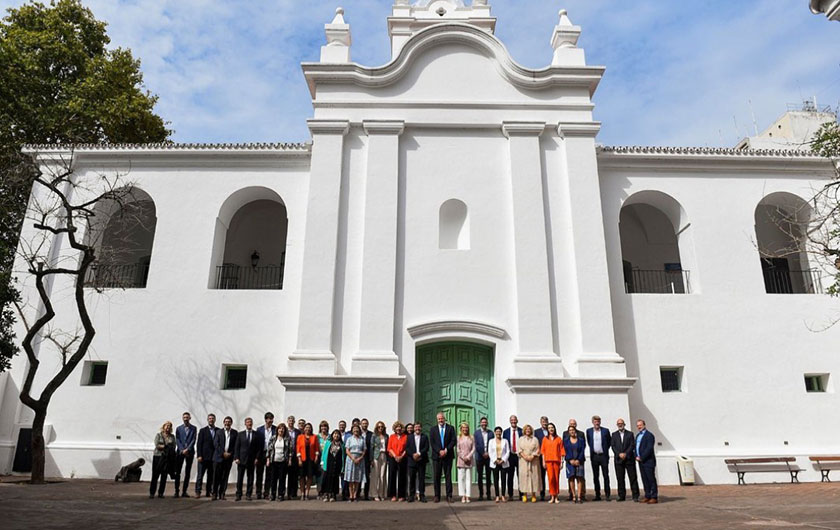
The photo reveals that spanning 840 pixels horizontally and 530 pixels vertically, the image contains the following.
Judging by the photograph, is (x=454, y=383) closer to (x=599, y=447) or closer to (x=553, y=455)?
(x=553, y=455)

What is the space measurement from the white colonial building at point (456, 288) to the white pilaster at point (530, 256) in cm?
5

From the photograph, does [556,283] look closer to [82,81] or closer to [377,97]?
[377,97]

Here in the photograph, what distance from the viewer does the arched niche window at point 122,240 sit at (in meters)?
14.8

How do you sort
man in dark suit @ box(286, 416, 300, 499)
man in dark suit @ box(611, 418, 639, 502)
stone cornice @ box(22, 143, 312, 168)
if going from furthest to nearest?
stone cornice @ box(22, 143, 312, 168), man in dark suit @ box(286, 416, 300, 499), man in dark suit @ box(611, 418, 639, 502)

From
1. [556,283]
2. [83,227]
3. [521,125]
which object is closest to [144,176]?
[83,227]

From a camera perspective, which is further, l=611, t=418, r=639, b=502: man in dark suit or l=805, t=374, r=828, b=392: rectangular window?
l=805, t=374, r=828, b=392: rectangular window

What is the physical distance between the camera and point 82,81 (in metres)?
20.3

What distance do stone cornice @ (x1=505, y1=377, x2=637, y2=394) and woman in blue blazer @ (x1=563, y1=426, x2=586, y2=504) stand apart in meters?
A: 1.93

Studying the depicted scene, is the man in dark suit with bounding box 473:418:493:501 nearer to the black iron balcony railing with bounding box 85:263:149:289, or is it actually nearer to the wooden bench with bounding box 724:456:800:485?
the wooden bench with bounding box 724:456:800:485

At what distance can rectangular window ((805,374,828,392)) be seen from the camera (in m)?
13.9

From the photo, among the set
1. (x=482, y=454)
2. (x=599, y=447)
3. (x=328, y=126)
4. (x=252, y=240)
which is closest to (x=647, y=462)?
(x=599, y=447)

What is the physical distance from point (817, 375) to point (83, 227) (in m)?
19.2

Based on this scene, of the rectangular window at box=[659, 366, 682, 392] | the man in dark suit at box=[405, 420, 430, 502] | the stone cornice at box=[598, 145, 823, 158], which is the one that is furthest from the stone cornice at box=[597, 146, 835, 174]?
the man in dark suit at box=[405, 420, 430, 502]

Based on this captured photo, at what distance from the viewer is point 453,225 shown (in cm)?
1462
